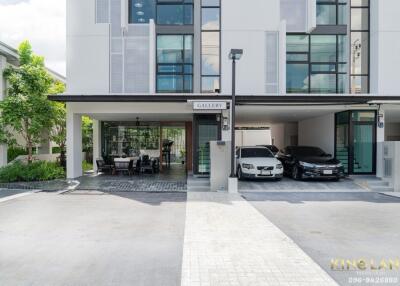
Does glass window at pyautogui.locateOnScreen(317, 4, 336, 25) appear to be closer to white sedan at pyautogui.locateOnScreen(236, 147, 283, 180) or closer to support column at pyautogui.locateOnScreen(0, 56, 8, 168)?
white sedan at pyautogui.locateOnScreen(236, 147, 283, 180)

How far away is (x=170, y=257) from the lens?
5.28 meters

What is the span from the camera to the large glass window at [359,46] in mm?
15281

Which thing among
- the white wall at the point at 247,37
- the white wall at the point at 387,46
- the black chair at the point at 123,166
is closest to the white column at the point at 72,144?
the black chair at the point at 123,166

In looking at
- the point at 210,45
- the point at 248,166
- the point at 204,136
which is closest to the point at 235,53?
the point at 210,45

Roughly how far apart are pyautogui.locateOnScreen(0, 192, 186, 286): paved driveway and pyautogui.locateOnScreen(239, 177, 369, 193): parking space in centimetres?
384

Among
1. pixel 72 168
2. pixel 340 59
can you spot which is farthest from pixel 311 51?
pixel 72 168

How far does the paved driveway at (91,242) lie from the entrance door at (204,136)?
463cm

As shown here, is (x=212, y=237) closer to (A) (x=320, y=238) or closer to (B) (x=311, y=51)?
(A) (x=320, y=238)

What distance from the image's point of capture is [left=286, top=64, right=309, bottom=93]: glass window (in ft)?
49.7

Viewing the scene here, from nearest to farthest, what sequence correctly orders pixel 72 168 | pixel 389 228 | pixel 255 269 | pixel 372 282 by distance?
pixel 372 282
pixel 255 269
pixel 389 228
pixel 72 168

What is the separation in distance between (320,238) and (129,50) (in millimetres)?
12060

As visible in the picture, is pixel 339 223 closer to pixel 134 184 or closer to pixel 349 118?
pixel 134 184

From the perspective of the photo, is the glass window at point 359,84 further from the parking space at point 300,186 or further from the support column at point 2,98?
the support column at point 2,98

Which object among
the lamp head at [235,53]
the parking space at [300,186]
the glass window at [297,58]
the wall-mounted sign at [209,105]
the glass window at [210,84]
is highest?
the glass window at [297,58]
